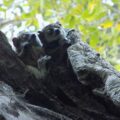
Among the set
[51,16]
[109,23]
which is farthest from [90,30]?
[51,16]

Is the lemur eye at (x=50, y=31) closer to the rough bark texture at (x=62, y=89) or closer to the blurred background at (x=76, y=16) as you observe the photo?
the rough bark texture at (x=62, y=89)

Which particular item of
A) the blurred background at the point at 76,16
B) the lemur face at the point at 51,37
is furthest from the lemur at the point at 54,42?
the blurred background at the point at 76,16

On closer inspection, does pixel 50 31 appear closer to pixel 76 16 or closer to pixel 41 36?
pixel 41 36

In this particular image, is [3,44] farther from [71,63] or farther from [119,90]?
[119,90]

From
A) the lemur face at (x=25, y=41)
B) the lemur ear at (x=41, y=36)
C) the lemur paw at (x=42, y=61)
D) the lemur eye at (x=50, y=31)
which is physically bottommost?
the lemur paw at (x=42, y=61)

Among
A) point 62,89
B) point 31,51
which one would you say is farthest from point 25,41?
point 62,89

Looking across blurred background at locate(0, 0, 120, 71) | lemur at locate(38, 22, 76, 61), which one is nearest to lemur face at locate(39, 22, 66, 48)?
lemur at locate(38, 22, 76, 61)
